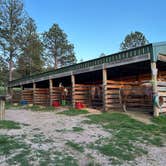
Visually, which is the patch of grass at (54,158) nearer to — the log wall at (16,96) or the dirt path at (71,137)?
the dirt path at (71,137)

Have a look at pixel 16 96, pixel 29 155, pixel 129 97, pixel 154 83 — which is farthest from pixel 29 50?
pixel 29 155

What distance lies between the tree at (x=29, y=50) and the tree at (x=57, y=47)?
299 inches

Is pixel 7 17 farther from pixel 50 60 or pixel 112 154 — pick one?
pixel 112 154

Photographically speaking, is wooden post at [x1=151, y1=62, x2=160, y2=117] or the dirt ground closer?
the dirt ground

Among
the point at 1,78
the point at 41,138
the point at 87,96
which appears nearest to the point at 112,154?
the point at 41,138

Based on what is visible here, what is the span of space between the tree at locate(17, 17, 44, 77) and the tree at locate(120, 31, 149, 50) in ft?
53.2

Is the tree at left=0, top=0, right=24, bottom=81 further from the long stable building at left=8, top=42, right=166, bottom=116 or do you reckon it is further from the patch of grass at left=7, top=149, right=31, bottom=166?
the patch of grass at left=7, top=149, right=31, bottom=166

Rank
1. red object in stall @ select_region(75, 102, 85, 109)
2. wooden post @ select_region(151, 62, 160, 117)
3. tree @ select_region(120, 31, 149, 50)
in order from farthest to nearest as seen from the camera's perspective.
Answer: tree @ select_region(120, 31, 149, 50), red object in stall @ select_region(75, 102, 85, 109), wooden post @ select_region(151, 62, 160, 117)

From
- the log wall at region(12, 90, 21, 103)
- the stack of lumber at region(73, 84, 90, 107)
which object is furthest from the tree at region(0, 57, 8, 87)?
the stack of lumber at region(73, 84, 90, 107)

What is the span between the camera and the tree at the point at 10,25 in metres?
27.5

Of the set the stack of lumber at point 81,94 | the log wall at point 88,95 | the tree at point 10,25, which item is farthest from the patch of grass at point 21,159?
the tree at point 10,25

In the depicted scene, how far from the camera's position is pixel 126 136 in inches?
253

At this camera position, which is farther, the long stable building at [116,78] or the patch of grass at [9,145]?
the long stable building at [116,78]

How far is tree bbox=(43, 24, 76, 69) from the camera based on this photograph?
4075 cm
